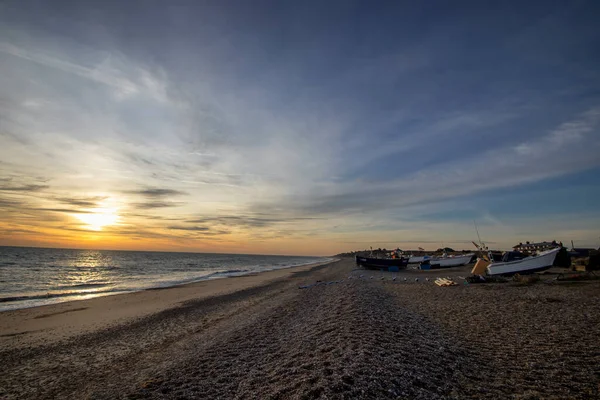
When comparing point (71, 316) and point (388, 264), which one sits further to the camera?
point (388, 264)

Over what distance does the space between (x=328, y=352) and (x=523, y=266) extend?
90.7ft

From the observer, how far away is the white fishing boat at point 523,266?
86.4ft

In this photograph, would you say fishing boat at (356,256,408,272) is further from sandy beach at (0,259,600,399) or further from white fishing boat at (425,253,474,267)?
sandy beach at (0,259,600,399)

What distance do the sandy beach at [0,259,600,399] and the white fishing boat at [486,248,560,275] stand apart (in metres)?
10.4

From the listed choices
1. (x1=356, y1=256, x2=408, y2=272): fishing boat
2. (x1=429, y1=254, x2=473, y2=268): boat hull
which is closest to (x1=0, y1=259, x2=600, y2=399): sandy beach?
(x1=356, y1=256, x2=408, y2=272): fishing boat

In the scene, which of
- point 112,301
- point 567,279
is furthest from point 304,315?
point 567,279

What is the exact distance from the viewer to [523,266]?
87.8 feet

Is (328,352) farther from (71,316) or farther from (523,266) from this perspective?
(523,266)

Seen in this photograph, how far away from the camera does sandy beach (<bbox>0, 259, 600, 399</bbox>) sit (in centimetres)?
605

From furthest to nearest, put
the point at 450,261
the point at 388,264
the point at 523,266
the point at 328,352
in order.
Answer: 1. the point at 450,261
2. the point at 388,264
3. the point at 523,266
4. the point at 328,352

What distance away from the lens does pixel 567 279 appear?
21141mm

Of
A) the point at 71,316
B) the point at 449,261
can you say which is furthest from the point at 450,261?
the point at 71,316

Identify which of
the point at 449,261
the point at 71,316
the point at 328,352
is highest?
the point at 449,261

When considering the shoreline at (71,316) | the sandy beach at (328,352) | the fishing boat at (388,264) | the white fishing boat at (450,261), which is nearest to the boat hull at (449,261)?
the white fishing boat at (450,261)
